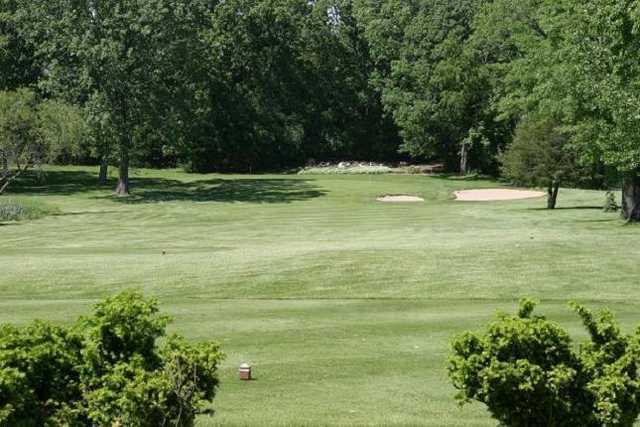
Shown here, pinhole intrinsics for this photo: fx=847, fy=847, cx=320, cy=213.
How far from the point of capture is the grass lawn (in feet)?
38.1

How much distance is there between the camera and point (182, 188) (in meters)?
68.1

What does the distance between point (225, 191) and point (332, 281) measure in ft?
140

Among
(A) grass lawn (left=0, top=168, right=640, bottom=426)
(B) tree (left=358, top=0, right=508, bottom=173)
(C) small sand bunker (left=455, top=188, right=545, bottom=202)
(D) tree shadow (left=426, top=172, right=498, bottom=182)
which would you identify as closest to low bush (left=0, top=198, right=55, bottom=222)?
(A) grass lawn (left=0, top=168, right=640, bottom=426)

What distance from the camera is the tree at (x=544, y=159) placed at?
1825 inches

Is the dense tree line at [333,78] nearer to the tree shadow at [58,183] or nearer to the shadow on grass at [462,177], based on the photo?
the shadow on grass at [462,177]

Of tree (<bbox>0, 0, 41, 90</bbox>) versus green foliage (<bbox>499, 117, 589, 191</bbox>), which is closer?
green foliage (<bbox>499, 117, 589, 191</bbox>)

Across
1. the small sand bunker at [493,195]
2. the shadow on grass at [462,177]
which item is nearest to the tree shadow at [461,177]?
the shadow on grass at [462,177]

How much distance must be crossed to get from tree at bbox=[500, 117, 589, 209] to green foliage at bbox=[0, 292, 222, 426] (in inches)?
1584

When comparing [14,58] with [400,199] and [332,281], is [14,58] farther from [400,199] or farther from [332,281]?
[332,281]

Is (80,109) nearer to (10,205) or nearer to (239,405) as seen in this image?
(10,205)

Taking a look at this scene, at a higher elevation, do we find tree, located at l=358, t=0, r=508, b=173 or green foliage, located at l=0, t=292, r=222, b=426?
tree, located at l=358, t=0, r=508, b=173

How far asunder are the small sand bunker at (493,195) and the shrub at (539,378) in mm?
50210

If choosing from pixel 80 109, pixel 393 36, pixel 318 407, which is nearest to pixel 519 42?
pixel 80 109

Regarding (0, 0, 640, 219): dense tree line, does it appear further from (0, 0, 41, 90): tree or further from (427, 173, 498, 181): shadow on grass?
(427, 173, 498, 181): shadow on grass
